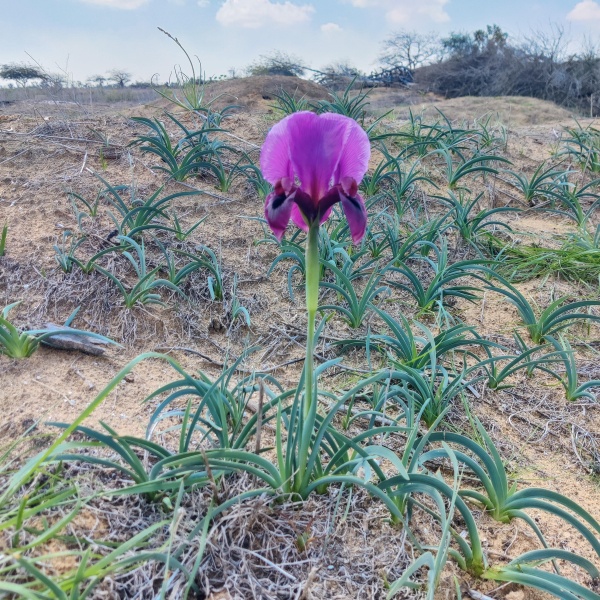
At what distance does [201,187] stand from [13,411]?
95.0 inches

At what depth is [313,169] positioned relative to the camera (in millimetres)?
1184

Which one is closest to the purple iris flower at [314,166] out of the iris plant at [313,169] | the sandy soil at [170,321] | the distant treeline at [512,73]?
the iris plant at [313,169]

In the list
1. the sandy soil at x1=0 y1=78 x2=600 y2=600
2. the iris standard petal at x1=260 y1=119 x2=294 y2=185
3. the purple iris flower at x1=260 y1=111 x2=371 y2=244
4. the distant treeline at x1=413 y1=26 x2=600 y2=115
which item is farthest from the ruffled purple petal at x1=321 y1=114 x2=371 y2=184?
the distant treeline at x1=413 y1=26 x2=600 y2=115

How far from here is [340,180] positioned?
1201 millimetres

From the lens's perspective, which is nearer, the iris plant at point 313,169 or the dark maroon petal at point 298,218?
the iris plant at point 313,169

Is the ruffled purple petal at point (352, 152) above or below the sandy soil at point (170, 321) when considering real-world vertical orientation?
above

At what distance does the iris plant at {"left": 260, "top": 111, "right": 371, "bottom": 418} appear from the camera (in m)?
1.16

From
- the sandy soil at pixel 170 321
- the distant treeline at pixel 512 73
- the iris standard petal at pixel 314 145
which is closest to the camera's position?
the iris standard petal at pixel 314 145

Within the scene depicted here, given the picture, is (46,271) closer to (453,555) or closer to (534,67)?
(453,555)

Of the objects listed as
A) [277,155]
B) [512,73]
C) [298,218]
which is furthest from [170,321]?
[512,73]

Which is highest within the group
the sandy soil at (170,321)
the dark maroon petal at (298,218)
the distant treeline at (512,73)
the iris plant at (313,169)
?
the distant treeline at (512,73)

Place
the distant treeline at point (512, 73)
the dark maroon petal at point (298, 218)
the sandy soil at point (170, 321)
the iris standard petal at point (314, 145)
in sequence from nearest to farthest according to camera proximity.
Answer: the iris standard petal at point (314, 145), the dark maroon petal at point (298, 218), the sandy soil at point (170, 321), the distant treeline at point (512, 73)

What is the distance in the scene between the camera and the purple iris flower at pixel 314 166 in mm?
1158

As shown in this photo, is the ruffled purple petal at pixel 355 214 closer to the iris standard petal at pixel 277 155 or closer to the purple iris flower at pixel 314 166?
the purple iris flower at pixel 314 166
